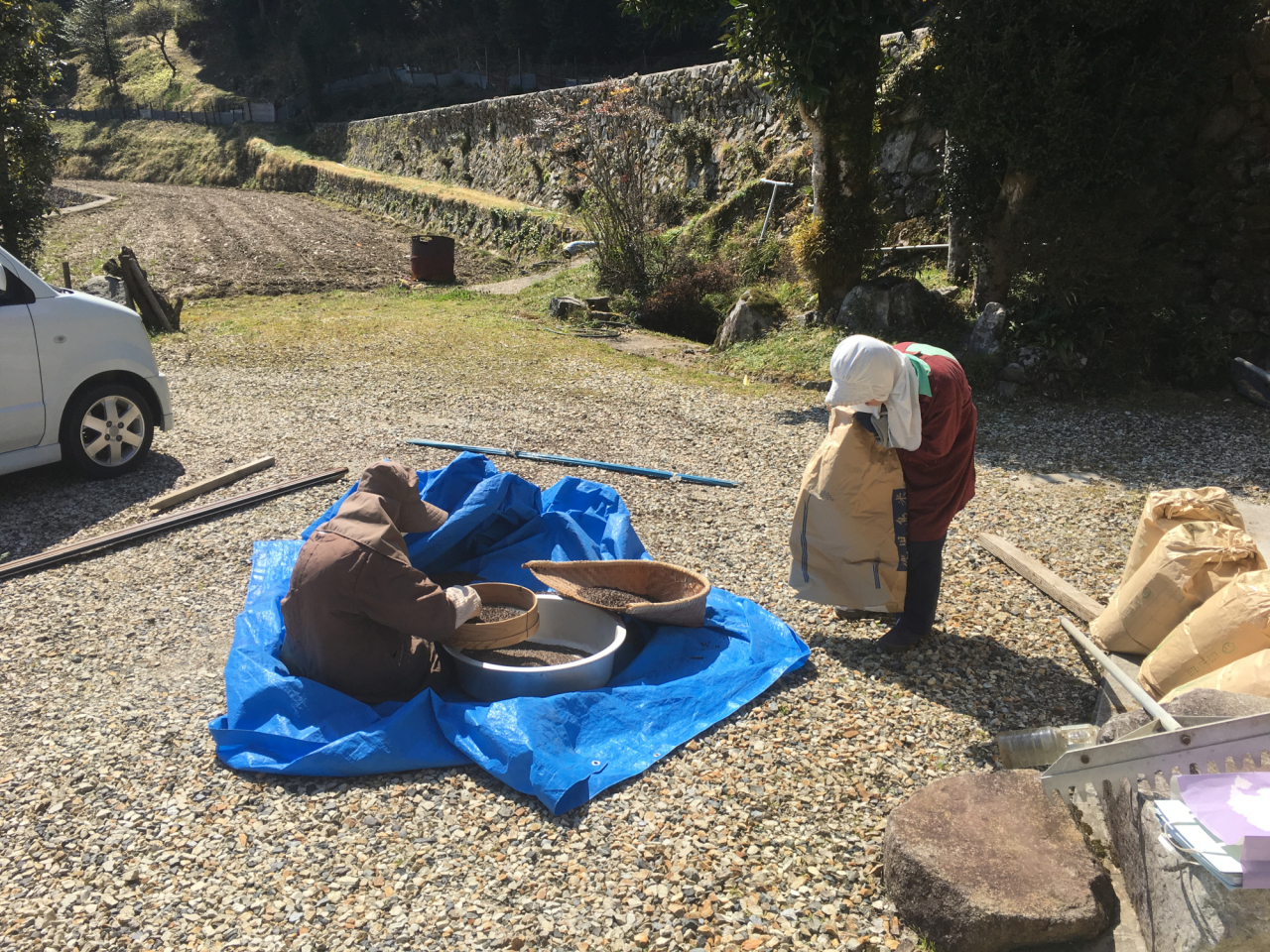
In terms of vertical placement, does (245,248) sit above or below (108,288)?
above

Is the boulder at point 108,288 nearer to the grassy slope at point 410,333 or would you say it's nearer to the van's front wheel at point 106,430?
the grassy slope at point 410,333

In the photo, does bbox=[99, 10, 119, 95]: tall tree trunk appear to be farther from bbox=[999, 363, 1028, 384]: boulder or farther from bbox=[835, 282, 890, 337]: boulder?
bbox=[999, 363, 1028, 384]: boulder

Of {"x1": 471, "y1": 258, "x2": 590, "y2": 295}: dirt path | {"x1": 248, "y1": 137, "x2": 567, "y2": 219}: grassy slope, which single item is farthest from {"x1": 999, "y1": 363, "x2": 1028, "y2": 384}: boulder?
{"x1": 248, "y1": 137, "x2": 567, "y2": 219}: grassy slope

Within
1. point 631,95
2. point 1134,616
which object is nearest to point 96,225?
point 631,95

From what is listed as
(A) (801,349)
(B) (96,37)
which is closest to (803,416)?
(A) (801,349)

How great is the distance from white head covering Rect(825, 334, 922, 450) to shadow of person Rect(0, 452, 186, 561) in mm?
5065

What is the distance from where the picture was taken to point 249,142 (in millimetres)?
43125

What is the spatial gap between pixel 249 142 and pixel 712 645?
154 ft

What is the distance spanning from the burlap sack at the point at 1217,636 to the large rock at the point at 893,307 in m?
6.59

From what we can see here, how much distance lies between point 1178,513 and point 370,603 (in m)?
3.62

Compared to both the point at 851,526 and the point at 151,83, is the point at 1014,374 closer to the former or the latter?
the point at 851,526

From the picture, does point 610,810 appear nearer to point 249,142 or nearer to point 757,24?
point 757,24

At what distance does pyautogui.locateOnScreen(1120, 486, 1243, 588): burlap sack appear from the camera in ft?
12.8

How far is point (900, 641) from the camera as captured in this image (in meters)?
4.25
